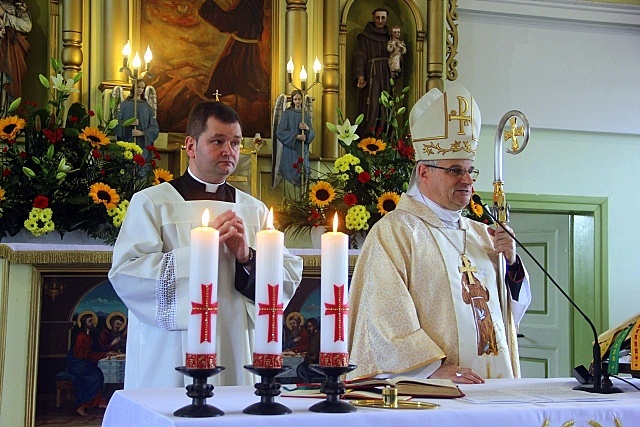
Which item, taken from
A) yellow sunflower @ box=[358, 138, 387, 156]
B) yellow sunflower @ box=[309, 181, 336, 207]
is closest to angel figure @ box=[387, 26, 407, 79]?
yellow sunflower @ box=[358, 138, 387, 156]

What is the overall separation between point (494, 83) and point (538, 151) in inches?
27.2

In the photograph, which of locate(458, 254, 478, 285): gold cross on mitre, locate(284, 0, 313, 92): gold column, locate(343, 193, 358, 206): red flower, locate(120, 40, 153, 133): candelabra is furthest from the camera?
locate(284, 0, 313, 92): gold column

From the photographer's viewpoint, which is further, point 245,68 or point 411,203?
point 245,68

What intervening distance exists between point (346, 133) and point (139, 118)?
54.5 inches

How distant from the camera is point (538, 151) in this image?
8.38m

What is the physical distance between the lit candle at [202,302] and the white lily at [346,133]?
14.5ft

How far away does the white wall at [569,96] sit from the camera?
8258mm

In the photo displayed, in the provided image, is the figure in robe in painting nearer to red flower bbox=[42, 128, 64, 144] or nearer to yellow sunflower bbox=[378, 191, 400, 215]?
red flower bbox=[42, 128, 64, 144]

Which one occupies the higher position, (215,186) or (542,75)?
(542,75)

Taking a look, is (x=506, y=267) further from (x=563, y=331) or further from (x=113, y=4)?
(x=563, y=331)

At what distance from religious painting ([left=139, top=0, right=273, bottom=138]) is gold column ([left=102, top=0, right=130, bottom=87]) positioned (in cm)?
18

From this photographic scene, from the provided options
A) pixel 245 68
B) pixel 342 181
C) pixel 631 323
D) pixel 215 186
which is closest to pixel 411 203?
pixel 215 186

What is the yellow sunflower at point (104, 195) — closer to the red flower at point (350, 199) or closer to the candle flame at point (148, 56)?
the candle flame at point (148, 56)

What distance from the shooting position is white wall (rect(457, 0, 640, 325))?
27.1 ft
